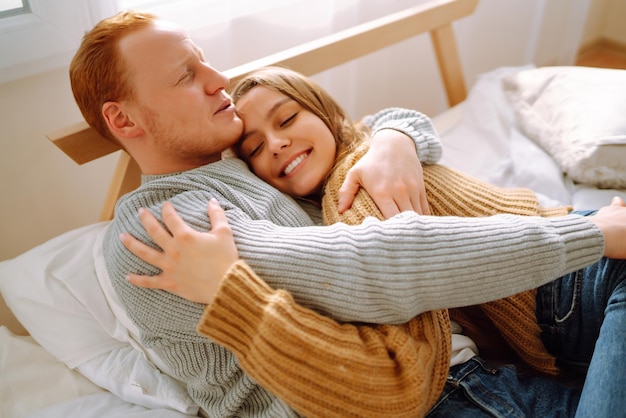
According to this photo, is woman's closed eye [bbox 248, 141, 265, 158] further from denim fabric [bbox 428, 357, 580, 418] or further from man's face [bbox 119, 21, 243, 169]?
denim fabric [bbox 428, 357, 580, 418]

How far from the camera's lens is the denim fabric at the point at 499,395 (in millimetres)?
872

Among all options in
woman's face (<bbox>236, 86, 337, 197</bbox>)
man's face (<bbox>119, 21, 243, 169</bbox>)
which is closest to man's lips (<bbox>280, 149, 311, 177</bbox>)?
woman's face (<bbox>236, 86, 337, 197</bbox>)

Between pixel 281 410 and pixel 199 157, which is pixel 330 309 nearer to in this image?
pixel 281 410

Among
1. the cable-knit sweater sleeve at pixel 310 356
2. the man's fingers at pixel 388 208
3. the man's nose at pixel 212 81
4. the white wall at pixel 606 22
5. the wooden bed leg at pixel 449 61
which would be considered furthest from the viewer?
the white wall at pixel 606 22

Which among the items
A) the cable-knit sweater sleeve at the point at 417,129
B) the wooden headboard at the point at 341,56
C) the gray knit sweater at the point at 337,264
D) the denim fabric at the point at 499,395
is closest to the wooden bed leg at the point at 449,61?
the wooden headboard at the point at 341,56

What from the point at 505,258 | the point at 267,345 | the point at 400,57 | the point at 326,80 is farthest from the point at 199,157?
the point at 400,57

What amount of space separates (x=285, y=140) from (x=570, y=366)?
2.31 ft

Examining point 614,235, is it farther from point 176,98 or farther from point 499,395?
point 176,98

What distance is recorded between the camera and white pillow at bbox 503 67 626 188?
4.26ft

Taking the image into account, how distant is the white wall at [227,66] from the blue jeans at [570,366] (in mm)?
991

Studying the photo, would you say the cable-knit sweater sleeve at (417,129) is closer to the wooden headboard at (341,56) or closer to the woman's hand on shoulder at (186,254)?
the wooden headboard at (341,56)

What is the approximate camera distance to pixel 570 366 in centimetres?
104

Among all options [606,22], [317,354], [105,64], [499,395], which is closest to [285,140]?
[105,64]

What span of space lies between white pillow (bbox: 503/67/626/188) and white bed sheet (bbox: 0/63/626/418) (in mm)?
34
